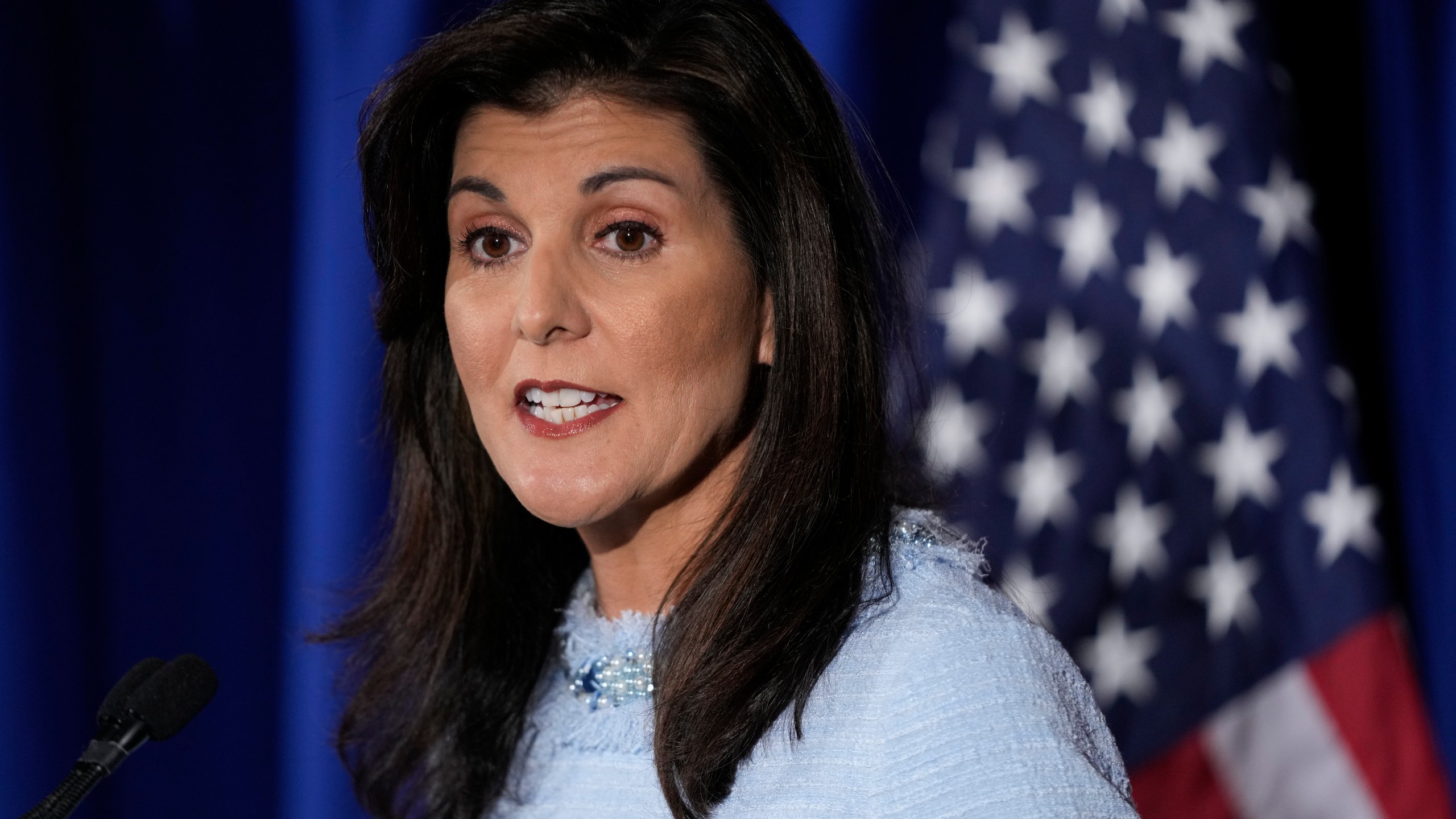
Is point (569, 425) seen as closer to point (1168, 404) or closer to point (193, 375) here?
point (193, 375)

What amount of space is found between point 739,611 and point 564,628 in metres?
0.33

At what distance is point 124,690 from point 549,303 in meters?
0.43

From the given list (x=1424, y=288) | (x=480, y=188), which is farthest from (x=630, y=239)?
(x=1424, y=288)

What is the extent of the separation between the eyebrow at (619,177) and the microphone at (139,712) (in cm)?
48

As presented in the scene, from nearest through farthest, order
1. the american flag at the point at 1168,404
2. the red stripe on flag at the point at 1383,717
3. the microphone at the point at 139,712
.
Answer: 1. the microphone at the point at 139,712
2. the american flag at the point at 1168,404
3. the red stripe on flag at the point at 1383,717

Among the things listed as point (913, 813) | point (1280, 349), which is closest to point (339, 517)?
point (913, 813)

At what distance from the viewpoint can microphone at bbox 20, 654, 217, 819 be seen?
0.86 m

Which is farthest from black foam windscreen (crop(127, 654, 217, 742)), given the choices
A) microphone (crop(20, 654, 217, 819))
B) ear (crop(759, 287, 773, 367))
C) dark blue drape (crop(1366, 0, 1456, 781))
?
dark blue drape (crop(1366, 0, 1456, 781))

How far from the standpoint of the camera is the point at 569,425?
1112 millimetres

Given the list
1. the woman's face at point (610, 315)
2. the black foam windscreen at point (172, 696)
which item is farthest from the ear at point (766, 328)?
the black foam windscreen at point (172, 696)

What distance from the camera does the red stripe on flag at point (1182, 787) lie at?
207 cm

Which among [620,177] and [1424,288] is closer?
[620,177]

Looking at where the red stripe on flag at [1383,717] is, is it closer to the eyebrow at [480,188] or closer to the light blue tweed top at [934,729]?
the light blue tweed top at [934,729]

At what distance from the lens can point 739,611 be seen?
107 cm
